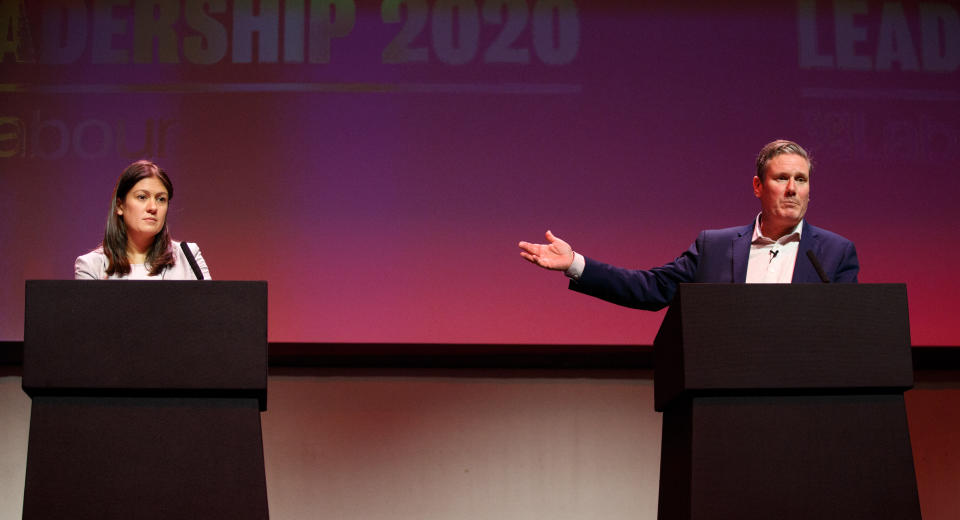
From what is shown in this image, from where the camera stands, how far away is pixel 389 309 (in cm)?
351

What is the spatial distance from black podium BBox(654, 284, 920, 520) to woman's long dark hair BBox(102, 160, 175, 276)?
4.85ft

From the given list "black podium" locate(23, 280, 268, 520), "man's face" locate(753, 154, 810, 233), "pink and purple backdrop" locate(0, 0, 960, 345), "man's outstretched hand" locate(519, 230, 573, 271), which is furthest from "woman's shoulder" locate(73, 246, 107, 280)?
"man's face" locate(753, 154, 810, 233)

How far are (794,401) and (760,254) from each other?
0.78 meters

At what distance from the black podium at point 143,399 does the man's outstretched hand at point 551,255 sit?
2.73ft

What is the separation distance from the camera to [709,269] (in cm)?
252

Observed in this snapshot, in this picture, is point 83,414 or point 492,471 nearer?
point 83,414

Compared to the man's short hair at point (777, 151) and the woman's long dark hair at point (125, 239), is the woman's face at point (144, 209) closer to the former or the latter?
the woman's long dark hair at point (125, 239)

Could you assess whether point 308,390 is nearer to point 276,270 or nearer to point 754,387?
point 276,270

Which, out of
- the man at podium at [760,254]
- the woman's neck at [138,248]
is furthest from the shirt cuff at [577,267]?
the woman's neck at [138,248]

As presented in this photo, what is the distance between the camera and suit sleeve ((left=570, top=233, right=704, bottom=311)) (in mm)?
2439

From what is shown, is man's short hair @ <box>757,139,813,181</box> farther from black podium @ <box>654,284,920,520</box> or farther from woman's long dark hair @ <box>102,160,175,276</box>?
woman's long dark hair @ <box>102,160,175,276</box>

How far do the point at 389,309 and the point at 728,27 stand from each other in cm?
184

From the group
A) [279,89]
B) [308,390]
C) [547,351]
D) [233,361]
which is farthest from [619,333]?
[233,361]

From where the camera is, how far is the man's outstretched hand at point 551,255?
2393 millimetres
